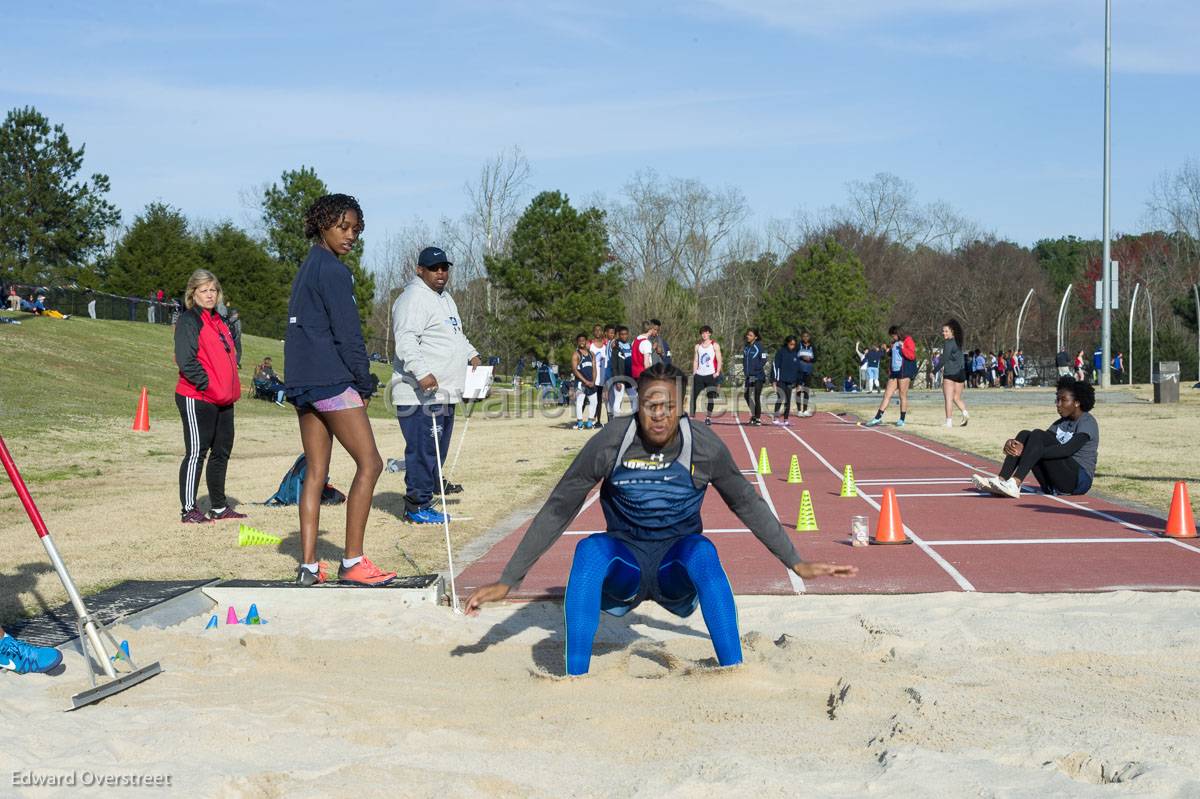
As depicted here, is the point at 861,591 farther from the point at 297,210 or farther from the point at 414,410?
the point at 297,210

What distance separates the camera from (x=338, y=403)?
21.4 ft

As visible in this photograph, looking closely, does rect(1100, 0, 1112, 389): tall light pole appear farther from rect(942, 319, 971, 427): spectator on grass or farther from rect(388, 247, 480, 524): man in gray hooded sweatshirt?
rect(388, 247, 480, 524): man in gray hooded sweatshirt

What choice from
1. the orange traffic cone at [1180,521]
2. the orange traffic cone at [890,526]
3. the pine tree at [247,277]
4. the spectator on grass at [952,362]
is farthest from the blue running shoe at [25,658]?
the pine tree at [247,277]

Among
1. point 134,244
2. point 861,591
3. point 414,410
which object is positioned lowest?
point 861,591

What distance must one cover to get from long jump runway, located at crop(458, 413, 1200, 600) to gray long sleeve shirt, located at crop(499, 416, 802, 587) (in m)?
1.90

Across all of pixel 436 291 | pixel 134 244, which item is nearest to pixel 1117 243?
pixel 134 244

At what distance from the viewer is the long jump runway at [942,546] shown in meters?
7.12

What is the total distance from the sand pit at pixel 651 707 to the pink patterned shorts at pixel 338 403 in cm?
100

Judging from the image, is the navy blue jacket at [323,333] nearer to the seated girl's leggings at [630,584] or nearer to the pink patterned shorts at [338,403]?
the pink patterned shorts at [338,403]

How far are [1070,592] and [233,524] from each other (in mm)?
6059

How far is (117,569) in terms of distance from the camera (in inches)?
295

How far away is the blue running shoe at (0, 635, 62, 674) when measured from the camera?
5.07 m

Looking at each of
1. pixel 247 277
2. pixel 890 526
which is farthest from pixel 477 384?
pixel 247 277

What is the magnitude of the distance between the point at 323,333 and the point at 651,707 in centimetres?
300
